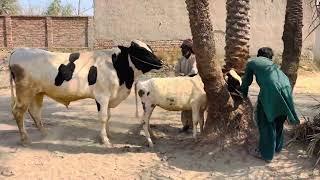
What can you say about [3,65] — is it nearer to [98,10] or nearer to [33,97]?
[98,10]

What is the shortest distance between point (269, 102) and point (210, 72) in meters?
1.05

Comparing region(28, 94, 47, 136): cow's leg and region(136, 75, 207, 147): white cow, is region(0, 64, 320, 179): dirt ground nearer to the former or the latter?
region(28, 94, 47, 136): cow's leg

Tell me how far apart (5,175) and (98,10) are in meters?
13.7

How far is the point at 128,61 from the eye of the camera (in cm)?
865

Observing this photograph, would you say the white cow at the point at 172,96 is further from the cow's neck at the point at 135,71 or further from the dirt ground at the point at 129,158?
the dirt ground at the point at 129,158

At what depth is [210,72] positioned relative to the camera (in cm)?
776

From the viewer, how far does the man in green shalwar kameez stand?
7.11 metres

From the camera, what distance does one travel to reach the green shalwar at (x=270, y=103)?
7.11 metres

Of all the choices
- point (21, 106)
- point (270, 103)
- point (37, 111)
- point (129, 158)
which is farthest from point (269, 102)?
point (37, 111)

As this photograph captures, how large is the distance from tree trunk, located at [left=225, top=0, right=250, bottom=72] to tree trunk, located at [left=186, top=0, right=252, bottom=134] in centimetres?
61

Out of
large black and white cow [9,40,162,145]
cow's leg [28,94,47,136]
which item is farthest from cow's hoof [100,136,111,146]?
cow's leg [28,94,47,136]

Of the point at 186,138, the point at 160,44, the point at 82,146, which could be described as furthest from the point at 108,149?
the point at 160,44

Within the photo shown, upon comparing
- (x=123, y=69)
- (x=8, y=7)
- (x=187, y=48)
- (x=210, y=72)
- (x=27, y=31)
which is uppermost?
(x=187, y=48)

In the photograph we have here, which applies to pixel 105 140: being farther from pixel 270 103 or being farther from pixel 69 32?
pixel 69 32
